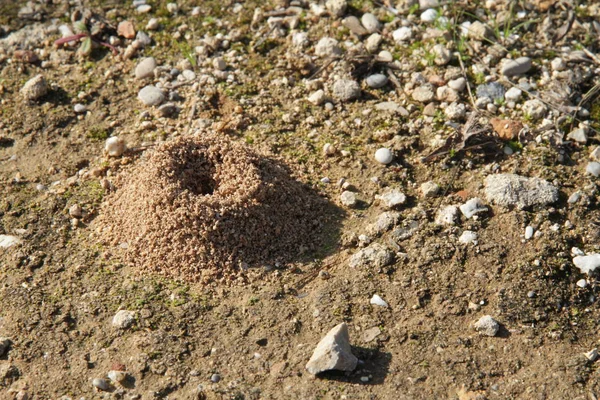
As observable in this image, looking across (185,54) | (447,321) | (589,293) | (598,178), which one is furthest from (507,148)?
(185,54)

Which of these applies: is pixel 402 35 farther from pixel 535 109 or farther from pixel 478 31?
pixel 535 109

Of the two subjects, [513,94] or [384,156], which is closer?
[384,156]

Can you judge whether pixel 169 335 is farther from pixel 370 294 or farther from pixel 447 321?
pixel 447 321

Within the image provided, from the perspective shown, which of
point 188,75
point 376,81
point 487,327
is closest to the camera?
point 487,327

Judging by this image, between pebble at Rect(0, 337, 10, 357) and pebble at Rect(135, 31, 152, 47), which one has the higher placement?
pebble at Rect(135, 31, 152, 47)

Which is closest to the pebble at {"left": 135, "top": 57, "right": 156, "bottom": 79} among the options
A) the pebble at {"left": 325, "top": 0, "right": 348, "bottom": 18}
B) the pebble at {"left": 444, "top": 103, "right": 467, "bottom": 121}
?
the pebble at {"left": 325, "top": 0, "right": 348, "bottom": 18}

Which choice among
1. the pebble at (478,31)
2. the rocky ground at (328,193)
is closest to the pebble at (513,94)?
the rocky ground at (328,193)

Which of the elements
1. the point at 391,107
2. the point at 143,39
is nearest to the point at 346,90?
the point at 391,107

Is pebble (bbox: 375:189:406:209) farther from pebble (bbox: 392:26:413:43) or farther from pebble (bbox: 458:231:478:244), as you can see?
pebble (bbox: 392:26:413:43)
